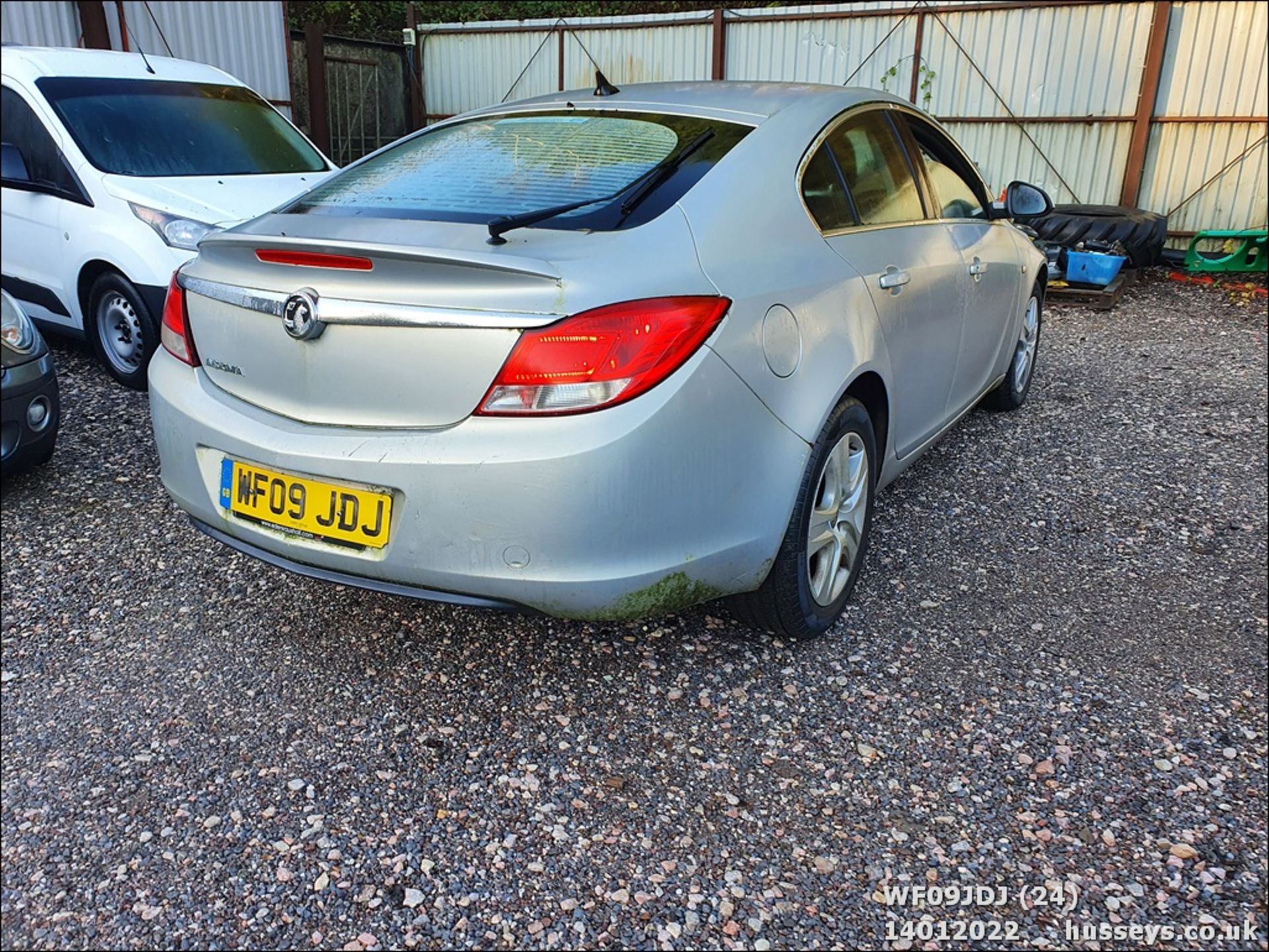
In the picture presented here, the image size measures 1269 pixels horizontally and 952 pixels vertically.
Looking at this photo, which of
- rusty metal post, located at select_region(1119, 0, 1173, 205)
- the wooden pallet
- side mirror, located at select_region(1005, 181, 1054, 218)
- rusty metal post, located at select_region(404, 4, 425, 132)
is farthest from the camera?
rusty metal post, located at select_region(404, 4, 425, 132)

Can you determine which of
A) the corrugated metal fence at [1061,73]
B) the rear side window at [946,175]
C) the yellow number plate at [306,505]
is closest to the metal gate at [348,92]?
the corrugated metal fence at [1061,73]

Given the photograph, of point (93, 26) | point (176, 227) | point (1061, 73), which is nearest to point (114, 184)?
point (176, 227)

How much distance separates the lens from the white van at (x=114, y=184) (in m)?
5.14

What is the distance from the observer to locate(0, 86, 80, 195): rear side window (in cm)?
542

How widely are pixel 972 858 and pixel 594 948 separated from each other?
0.82m

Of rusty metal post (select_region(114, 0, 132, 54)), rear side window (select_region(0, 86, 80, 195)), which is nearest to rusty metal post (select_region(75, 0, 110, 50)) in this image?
rusty metal post (select_region(114, 0, 132, 54))

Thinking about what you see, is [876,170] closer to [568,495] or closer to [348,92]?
[568,495]

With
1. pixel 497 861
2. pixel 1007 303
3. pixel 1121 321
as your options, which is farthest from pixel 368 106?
pixel 497 861

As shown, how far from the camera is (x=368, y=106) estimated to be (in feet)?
45.9

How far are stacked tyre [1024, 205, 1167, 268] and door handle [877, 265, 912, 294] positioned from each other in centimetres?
622

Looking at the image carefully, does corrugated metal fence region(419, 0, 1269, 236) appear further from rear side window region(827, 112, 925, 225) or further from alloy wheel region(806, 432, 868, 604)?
alloy wheel region(806, 432, 868, 604)

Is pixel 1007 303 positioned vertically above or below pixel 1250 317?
above

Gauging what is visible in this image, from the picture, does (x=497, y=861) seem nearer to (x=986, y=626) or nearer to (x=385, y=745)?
(x=385, y=745)

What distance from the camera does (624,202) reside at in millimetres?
2482
